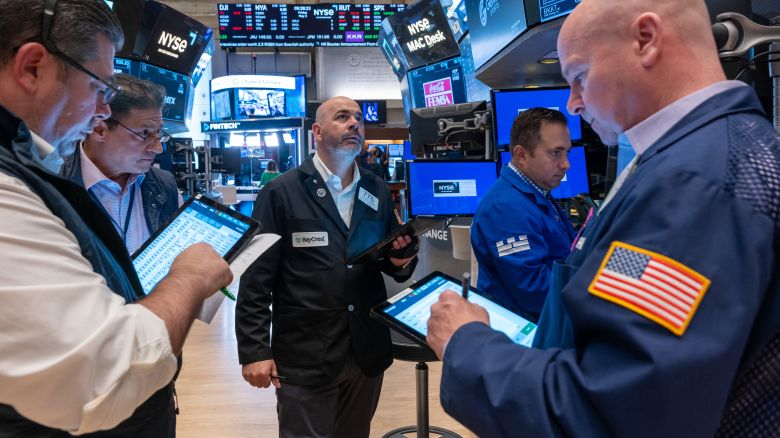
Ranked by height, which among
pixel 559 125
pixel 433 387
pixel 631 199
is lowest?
pixel 433 387

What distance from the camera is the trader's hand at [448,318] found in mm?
995

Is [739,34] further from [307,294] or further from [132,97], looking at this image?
[132,97]

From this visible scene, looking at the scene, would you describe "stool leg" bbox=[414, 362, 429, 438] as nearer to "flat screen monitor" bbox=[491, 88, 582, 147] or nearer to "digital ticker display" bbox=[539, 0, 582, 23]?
"flat screen monitor" bbox=[491, 88, 582, 147]

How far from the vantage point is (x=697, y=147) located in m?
0.74

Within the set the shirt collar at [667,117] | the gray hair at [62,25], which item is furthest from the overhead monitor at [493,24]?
the gray hair at [62,25]

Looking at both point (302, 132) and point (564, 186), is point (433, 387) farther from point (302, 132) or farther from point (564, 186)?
point (302, 132)

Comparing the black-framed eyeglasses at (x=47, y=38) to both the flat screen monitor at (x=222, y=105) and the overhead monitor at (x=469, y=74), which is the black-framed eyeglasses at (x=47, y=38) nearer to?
the overhead monitor at (x=469, y=74)

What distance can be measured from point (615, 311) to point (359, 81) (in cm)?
1462

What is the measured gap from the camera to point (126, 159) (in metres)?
2.08

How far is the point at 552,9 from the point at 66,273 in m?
2.86

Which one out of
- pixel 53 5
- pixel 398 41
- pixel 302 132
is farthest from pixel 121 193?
pixel 302 132

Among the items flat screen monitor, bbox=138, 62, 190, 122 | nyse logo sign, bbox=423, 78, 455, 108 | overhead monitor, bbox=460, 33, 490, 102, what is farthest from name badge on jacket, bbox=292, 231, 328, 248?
flat screen monitor, bbox=138, 62, 190, 122

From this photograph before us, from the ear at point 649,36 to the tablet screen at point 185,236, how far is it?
3.45 feet

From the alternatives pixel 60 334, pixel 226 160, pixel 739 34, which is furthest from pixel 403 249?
pixel 226 160
